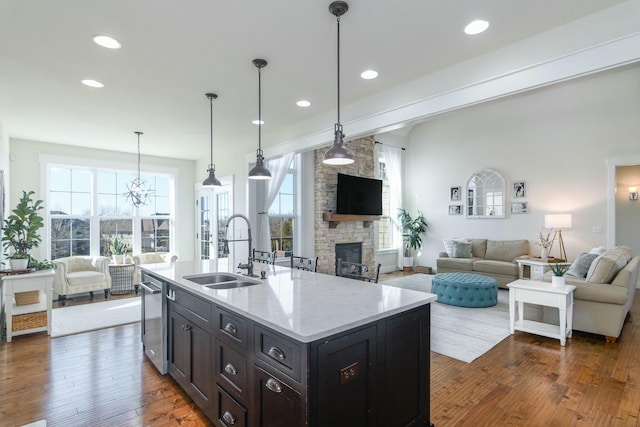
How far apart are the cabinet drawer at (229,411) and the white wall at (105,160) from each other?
558 centimetres

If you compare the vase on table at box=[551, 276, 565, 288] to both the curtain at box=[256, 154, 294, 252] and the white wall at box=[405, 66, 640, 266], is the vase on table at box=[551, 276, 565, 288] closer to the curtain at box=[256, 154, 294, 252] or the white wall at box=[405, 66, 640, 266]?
the white wall at box=[405, 66, 640, 266]

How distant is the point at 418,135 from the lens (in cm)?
895

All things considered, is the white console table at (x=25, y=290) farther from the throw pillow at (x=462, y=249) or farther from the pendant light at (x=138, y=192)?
the throw pillow at (x=462, y=249)

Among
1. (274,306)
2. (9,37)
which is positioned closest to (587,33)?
(274,306)

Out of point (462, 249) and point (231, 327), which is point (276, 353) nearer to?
point (231, 327)

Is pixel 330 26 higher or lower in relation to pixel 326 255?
higher

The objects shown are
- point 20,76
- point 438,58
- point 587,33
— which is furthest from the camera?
point 20,76

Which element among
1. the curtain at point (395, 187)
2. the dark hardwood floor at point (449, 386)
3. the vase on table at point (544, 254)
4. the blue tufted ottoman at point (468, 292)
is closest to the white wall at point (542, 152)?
the vase on table at point (544, 254)

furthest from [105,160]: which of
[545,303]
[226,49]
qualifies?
[545,303]

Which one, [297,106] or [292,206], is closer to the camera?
[297,106]

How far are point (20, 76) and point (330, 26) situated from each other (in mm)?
3087

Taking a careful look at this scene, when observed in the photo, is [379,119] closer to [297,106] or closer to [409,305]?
[297,106]

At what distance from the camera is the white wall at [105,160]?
5637mm

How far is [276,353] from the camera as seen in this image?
5.27ft
